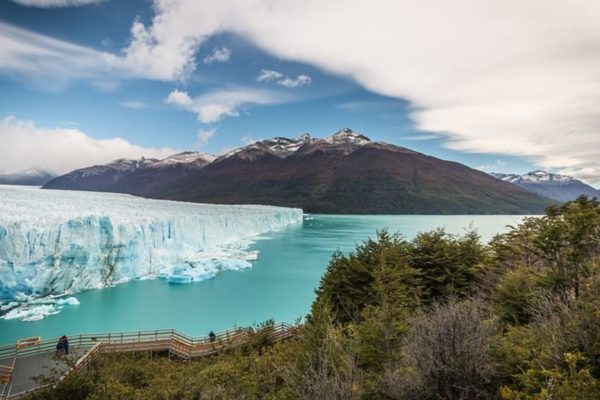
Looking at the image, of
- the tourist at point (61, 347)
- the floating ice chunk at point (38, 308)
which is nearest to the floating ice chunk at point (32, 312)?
the floating ice chunk at point (38, 308)

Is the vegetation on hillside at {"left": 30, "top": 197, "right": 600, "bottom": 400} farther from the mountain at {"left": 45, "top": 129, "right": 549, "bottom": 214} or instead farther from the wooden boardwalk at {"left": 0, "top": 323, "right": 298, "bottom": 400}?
the mountain at {"left": 45, "top": 129, "right": 549, "bottom": 214}

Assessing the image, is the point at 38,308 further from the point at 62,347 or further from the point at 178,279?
the point at 62,347

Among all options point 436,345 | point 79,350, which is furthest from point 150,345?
point 436,345

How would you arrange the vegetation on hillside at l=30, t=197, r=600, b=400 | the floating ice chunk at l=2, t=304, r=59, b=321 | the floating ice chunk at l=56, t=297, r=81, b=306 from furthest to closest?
1. the floating ice chunk at l=56, t=297, r=81, b=306
2. the floating ice chunk at l=2, t=304, r=59, b=321
3. the vegetation on hillside at l=30, t=197, r=600, b=400

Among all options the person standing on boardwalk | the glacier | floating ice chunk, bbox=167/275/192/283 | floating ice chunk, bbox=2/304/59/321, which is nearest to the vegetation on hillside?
the person standing on boardwalk

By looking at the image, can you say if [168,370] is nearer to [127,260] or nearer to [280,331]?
[280,331]

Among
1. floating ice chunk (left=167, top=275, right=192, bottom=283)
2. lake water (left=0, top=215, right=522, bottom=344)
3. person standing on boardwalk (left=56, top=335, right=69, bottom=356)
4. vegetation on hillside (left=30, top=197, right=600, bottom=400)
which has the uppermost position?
vegetation on hillside (left=30, top=197, right=600, bottom=400)
